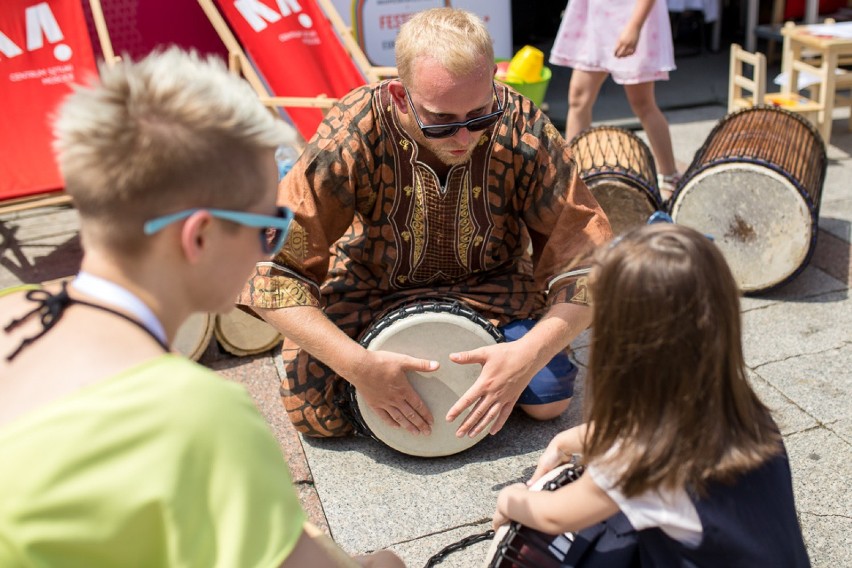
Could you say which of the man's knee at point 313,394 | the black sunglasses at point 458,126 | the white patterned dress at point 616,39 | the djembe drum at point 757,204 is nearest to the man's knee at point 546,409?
the man's knee at point 313,394

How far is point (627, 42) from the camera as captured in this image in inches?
164

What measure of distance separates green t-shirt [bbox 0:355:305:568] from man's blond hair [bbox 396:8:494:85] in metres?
1.44

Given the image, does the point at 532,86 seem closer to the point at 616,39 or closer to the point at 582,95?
the point at 582,95

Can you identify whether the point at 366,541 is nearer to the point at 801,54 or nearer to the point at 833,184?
the point at 833,184

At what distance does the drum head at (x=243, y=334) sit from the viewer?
329 centimetres

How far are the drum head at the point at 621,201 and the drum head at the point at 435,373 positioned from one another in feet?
4.52

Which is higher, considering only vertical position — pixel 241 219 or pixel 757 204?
pixel 241 219

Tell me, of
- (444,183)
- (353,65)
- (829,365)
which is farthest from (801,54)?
(444,183)

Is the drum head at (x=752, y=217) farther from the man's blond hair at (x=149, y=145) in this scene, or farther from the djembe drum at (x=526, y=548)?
the man's blond hair at (x=149, y=145)

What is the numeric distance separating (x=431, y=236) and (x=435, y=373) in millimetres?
425

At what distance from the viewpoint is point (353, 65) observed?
490 cm

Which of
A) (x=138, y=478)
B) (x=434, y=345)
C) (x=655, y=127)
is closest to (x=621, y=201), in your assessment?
(x=655, y=127)

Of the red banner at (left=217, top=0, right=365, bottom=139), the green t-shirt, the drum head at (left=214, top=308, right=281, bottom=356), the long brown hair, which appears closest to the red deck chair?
the red banner at (left=217, top=0, right=365, bottom=139)

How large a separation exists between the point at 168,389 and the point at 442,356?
151 centimetres
